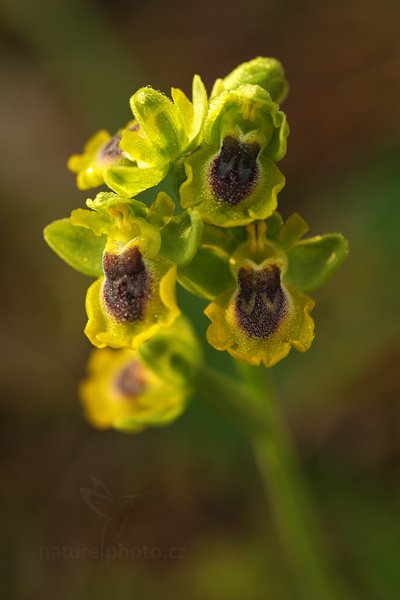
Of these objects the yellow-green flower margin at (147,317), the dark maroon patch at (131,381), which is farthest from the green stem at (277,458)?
the yellow-green flower margin at (147,317)

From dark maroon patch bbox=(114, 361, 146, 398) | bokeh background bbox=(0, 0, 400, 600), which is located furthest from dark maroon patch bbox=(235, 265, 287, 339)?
bokeh background bbox=(0, 0, 400, 600)

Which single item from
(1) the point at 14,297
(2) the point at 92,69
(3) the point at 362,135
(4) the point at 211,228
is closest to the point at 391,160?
(3) the point at 362,135

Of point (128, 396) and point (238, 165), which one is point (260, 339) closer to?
point (238, 165)

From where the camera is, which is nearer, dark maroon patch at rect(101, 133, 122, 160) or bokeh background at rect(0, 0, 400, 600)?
dark maroon patch at rect(101, 133, 122, 160)

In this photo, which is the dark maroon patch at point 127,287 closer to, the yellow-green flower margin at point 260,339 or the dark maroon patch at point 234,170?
the yellow-green flower margin at point 260,339

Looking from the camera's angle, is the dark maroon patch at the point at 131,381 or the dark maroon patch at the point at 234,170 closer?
the dark maroon patch at the point at 234,170

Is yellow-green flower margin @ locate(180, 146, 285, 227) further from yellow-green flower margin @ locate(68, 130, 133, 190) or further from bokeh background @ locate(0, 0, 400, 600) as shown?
bokeh background @ locate(0, 0, 400, 600)
